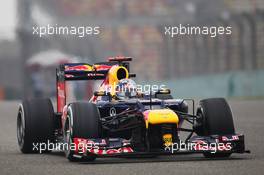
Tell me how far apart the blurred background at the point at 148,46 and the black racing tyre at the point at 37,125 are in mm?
21473

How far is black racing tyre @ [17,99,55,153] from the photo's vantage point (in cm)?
1485

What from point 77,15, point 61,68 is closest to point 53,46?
point 77,15

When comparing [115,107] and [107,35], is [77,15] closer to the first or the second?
[107,35]

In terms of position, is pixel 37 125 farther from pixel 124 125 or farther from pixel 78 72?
pixel 124 125

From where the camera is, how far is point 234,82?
1545 inches

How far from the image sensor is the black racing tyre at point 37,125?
1485cm

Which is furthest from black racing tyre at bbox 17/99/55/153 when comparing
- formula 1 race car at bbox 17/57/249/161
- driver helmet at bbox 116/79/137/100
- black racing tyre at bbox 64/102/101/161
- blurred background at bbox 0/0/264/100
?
blurred background at bbox 0/0/264/100

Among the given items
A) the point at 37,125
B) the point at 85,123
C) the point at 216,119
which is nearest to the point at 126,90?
the point at 37,125

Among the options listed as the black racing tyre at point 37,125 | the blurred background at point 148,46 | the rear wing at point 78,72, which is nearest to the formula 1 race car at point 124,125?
the black racing tyre at point 37,125

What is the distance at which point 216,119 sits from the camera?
1369 cm

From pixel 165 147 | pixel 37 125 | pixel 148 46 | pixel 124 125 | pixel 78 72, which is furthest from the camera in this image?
pixel 148 46

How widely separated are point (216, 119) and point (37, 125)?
2.52m

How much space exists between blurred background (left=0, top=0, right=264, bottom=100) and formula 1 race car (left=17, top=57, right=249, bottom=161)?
21.5m

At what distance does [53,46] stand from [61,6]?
351cm
